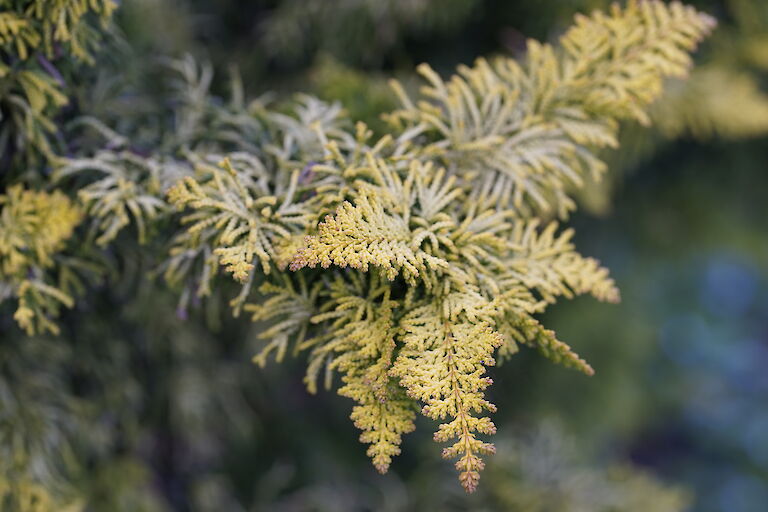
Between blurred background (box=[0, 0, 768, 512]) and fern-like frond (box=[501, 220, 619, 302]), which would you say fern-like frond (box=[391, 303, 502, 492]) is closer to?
fern-like frond (box=[501, 220, 619, 302])

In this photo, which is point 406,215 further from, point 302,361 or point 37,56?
point 302,361

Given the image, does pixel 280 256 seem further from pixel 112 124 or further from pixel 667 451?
pixel 667 451

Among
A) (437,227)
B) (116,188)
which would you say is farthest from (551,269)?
(116,188)

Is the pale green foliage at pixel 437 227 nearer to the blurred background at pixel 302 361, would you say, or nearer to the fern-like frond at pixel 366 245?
the fern-like frond at pixel 366 245

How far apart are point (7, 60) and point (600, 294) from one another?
668 millimetres

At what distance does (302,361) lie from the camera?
4.32 feet

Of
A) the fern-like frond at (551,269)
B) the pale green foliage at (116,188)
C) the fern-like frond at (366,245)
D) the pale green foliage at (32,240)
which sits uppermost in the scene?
the fern-like frond at (551,269)

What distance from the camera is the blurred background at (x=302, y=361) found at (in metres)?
0.90

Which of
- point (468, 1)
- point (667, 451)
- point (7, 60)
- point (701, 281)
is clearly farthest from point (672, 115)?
point (667, 451)

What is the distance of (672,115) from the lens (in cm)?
111

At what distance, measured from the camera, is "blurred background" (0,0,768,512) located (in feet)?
2.97

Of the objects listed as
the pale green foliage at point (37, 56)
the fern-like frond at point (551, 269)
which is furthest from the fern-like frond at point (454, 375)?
the pale green foliage at point (37, 56)

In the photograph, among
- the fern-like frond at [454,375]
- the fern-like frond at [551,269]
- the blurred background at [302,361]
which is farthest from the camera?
the blurred background at [302,361]

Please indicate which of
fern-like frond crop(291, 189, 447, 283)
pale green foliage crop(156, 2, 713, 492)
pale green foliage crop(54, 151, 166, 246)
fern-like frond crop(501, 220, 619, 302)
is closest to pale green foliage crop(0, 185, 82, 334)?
pale green foliage crop(54, 151, 166, 246)
